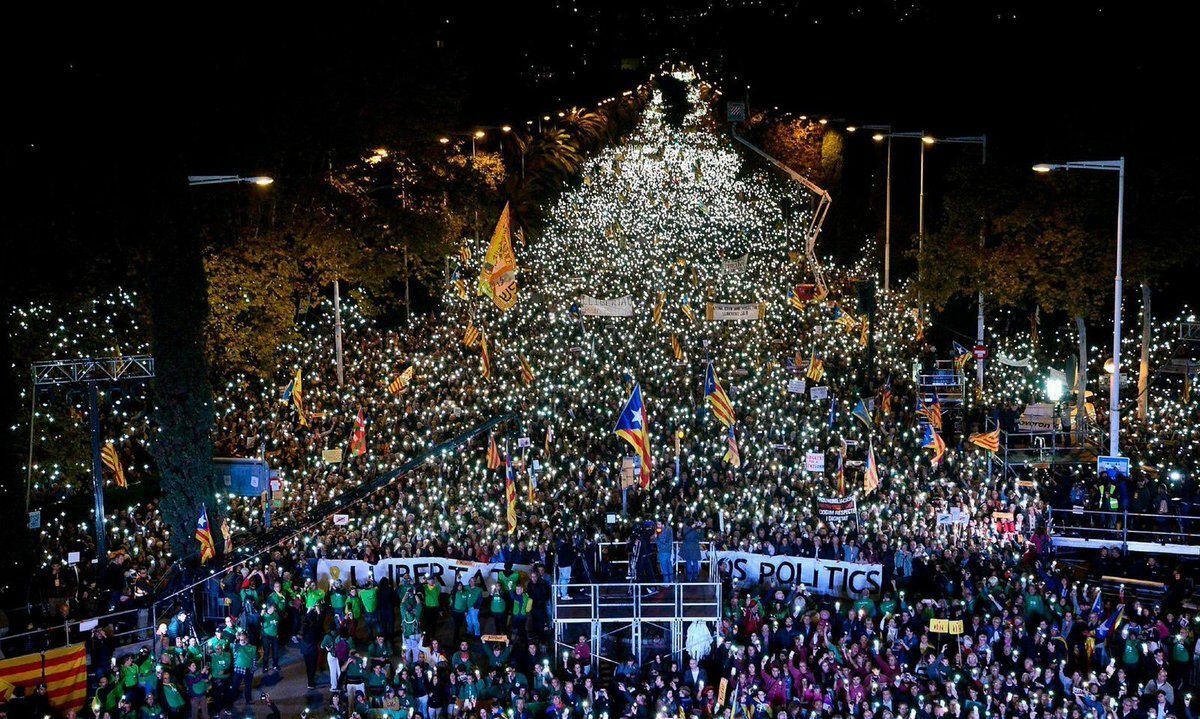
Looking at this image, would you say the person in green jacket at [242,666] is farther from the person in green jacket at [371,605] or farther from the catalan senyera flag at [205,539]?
the catalan senyera flag at [205,539]

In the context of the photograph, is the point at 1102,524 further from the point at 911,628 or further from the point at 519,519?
the point at 519,519

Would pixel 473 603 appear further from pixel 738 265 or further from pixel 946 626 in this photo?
pixel 738 265

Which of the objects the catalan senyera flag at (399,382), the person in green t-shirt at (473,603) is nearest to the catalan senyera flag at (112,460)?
the catalan senyera flag at (399,382)

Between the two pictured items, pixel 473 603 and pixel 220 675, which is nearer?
pixel 220 675

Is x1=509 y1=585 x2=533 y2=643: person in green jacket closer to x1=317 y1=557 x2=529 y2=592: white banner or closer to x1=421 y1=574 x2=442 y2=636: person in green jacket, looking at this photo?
x1=317 y1=557 x2=529 y2=592: white banner

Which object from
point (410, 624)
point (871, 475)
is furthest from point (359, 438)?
point (871, 475)

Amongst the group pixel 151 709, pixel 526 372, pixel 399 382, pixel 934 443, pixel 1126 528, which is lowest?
pixel 151 709
